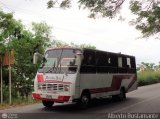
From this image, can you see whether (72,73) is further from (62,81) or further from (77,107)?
(77,107)

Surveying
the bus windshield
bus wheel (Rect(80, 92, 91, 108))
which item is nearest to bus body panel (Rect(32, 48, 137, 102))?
the bus windshield

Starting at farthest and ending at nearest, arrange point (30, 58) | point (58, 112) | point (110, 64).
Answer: point (30, 58) < point (110, 64) < point (58, 112)

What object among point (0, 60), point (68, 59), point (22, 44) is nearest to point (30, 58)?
point (22, 44)

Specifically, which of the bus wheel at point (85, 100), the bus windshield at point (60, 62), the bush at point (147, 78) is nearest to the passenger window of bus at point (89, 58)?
the bus windshield at point (60, 62)

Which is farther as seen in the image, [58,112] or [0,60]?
[0,60]

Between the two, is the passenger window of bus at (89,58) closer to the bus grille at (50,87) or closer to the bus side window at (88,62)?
the bus side window at (88,62)

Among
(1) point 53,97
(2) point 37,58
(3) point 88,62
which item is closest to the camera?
(1) point 53,97

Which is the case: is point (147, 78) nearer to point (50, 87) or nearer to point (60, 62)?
point (60, 62)

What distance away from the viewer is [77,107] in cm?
1653

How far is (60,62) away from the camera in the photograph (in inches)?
623

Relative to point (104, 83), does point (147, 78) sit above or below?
above

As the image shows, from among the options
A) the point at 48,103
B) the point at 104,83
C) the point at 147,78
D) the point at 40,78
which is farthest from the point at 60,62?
the point at 147,78

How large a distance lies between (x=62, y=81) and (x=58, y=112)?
4.17 ft

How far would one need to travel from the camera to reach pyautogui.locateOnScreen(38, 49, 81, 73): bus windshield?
15.6 meters
